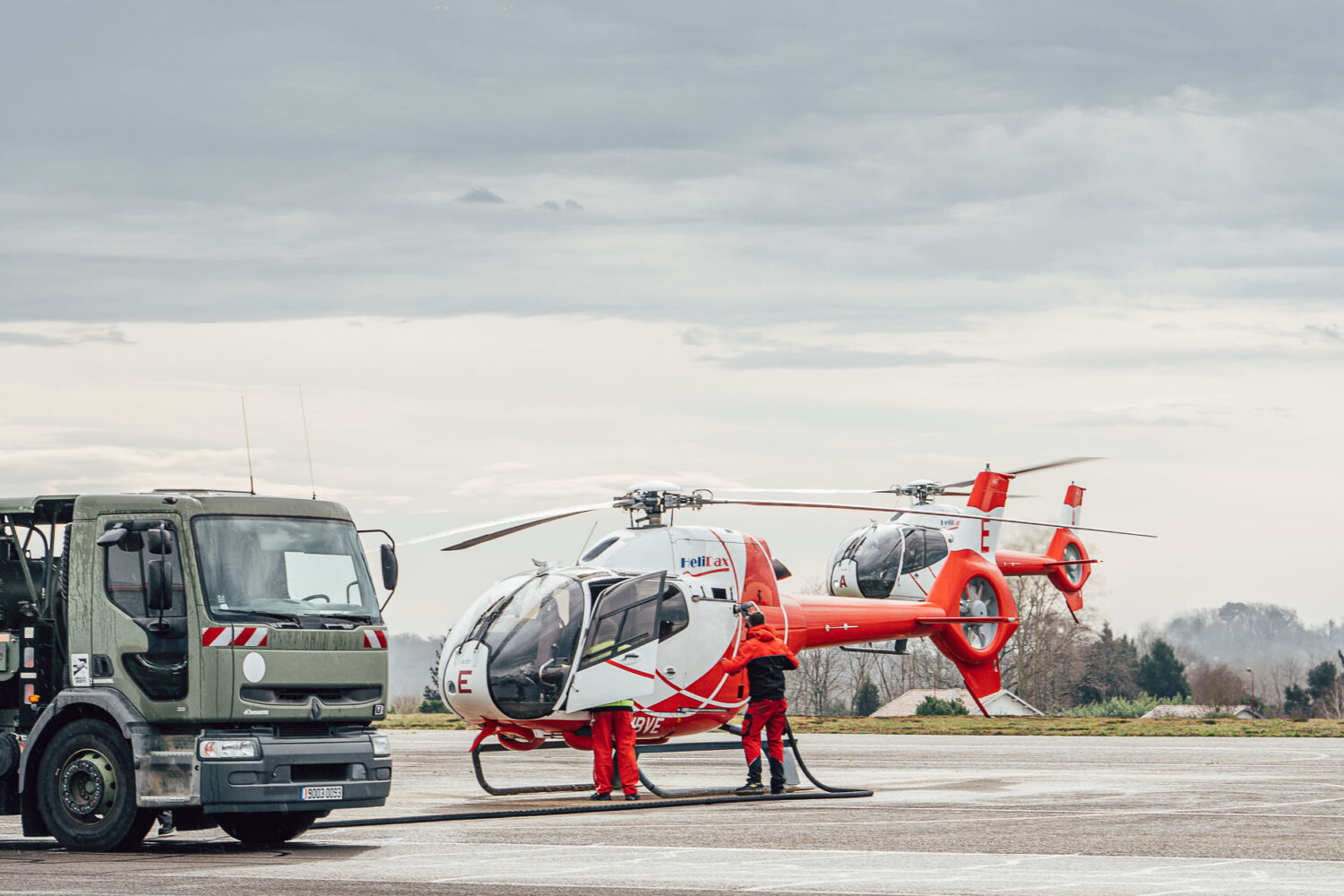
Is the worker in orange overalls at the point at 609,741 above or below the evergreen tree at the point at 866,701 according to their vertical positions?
above

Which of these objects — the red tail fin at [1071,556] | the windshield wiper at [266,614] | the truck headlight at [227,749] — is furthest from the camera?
the red tail fin at [1071,556]

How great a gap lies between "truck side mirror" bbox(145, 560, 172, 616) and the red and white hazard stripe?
405 mm

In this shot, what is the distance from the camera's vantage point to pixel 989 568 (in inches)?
1396

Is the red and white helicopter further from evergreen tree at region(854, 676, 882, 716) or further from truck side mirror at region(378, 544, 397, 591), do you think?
evergreen tree at region(854, 676, 882, 716)

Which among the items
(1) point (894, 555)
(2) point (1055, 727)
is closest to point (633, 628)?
(1) point (894, 555)

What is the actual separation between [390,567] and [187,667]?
1.96 meters

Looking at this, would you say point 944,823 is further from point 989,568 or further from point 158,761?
point 989,568

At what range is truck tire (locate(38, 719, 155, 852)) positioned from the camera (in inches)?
566

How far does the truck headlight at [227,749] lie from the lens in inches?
557

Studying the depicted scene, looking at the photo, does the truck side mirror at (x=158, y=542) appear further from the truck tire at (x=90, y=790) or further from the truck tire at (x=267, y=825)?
the truck tire at (x=267, y=825)

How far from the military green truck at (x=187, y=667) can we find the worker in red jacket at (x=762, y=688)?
5.69 m

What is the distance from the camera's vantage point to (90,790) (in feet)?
47.8

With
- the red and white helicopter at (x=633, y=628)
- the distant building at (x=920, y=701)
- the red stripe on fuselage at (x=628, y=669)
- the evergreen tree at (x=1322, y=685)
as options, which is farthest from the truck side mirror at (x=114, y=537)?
the evergreen tree at (x=1322, y=685)

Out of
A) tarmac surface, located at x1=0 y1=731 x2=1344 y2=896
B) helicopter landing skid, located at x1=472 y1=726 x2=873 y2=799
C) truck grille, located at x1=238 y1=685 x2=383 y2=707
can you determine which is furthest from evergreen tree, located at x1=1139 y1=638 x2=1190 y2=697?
truck grille, located at x1=238 y1=685 x2=383 y2=707
